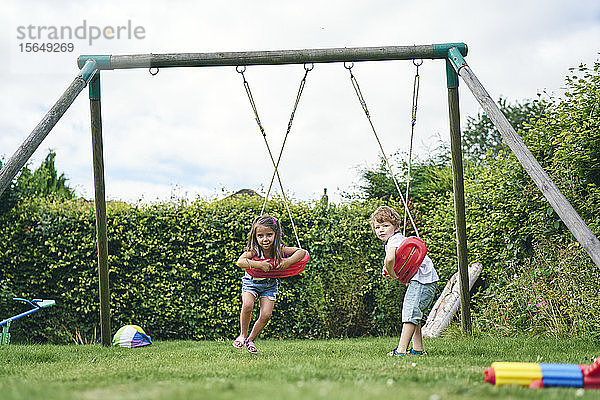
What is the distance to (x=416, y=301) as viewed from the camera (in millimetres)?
4984

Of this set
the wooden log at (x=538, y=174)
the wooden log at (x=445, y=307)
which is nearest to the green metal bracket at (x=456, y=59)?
the wooden log at (x=538, y=174)

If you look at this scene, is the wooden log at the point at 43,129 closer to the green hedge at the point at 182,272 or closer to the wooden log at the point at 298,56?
the wooden log at the point at 298,56

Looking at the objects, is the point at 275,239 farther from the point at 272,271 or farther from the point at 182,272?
the point at 182,272

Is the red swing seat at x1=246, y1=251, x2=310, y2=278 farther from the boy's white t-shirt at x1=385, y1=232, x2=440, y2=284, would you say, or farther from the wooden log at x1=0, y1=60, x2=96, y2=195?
the wooden log at x1=0, y1=60, x2=96, y2=195

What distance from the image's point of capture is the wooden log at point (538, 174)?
13.4 ft

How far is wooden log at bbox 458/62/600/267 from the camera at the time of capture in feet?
13.4

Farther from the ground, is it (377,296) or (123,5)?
(123,5)

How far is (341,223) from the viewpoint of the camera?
320 inches

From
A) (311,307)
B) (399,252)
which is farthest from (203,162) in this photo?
(399,252)

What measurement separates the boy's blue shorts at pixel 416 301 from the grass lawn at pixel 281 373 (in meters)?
0.36

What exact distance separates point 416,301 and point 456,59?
2210 millimetres

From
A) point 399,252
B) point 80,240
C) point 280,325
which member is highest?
point 80,240

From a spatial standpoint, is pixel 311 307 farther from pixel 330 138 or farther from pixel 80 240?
pixel 330 138

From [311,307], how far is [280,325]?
0.47m
